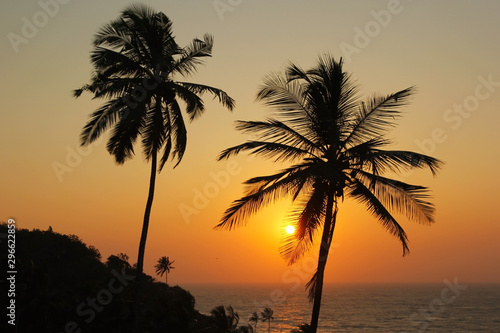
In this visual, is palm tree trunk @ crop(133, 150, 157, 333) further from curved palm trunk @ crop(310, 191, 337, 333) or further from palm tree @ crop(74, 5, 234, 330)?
curved palm trunk @ crop(310, 191, 337, 333)

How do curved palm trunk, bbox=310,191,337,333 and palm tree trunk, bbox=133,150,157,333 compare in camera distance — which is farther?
palm tree trunk, bbox=133,150,157,333

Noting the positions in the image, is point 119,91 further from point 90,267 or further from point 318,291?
point 90,267

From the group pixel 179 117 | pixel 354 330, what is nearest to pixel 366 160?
pixel 179 117

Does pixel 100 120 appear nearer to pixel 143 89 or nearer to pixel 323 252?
pixel 143 89

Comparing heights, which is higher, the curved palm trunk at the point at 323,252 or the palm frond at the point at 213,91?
the palm frond at the point at 213,91

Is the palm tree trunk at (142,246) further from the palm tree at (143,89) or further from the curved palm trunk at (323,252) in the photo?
the curved palm trunk at (323,252)

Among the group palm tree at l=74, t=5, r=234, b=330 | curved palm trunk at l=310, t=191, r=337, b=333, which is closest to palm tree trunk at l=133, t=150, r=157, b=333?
palm tree at l=74, t=5, r=234, b=330

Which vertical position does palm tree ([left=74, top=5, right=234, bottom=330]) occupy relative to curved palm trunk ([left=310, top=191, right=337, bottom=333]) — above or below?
above

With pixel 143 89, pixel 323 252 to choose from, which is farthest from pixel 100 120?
pixel 323 252

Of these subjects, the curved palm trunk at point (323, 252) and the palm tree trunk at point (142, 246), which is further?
the palm tree trunk at point (142, 246)

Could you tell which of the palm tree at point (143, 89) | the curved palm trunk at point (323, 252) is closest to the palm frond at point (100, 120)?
the palm tree at point (143, 89)

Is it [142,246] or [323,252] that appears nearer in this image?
[323,252]

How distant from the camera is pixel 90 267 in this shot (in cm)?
7538

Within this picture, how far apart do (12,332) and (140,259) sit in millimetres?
17635
